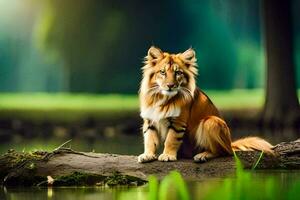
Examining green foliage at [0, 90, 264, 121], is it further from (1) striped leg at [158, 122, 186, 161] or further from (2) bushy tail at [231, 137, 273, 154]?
(1) striped leg at [158, 122, 186, 161]

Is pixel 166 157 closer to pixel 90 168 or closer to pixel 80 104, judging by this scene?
pixel 90 168

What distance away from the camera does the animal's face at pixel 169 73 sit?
12.6 feet

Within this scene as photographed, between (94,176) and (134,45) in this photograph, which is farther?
(134,45)

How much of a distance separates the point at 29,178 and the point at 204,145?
0.91 m

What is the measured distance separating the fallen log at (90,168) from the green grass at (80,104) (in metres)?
3.31

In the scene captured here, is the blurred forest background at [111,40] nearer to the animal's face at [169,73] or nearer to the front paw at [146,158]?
the animal's face at [169,73]

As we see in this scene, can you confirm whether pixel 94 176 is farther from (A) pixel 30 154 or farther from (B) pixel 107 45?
(B) pixel 107 45

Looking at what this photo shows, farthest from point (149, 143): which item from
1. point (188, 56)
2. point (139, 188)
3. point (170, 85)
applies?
point (188, 56)

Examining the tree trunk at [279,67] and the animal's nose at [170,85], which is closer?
the animal's nose at [170,85]

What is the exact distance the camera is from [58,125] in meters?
7.19

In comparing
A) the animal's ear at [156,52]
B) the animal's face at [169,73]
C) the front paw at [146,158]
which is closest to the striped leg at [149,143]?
the front paw at [146,158]

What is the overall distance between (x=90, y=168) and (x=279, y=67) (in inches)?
146

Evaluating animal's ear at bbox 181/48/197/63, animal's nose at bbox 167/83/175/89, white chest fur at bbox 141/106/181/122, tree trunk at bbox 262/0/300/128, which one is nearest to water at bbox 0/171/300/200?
white chest fur at bbox 141/106/181/122

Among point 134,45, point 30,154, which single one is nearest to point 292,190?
point 30,154
